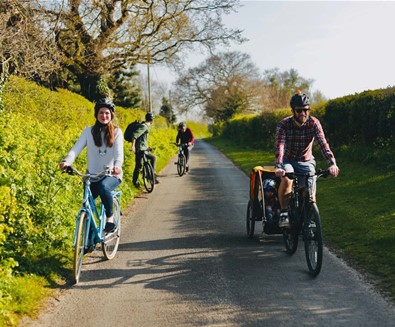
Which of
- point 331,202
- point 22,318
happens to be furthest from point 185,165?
point 22,318

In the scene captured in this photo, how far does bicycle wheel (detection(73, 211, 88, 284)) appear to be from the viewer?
5059mm

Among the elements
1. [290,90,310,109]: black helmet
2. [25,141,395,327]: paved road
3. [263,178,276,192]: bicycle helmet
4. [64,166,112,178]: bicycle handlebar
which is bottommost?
[25,141,395,327]: paved road

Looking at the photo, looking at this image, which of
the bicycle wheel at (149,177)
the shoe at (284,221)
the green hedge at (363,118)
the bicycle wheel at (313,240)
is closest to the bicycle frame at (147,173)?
the bicycle wheel at (149,177)

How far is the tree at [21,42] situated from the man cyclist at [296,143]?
683 cm

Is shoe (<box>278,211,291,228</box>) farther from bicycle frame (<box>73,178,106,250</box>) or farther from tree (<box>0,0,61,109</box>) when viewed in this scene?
tree (<box>0,0,61,109</box>)

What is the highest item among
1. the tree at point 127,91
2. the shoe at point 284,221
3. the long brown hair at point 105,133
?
the tree at point 127,91

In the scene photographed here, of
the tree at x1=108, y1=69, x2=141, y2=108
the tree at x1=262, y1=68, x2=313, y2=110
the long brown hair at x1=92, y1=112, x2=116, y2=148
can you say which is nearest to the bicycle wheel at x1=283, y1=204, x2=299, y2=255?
the long brown hair at x1=92, y1=112, x2=116, y2=148

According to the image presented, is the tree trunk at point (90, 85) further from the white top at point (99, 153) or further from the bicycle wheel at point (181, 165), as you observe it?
the white top at point (99, 153)

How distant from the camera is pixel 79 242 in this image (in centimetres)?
515

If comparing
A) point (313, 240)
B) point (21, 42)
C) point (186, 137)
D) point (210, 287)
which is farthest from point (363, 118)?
point (210, 287)

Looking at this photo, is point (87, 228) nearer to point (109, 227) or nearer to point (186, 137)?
point (109, 227)

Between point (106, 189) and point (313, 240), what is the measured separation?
2.65m

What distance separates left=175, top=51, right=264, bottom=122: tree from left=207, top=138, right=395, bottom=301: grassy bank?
50103 millimetres

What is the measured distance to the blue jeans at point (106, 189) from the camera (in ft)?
18.3
